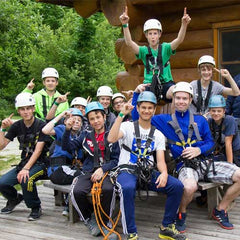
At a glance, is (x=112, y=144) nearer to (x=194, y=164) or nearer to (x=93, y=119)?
(x=93, y=119)

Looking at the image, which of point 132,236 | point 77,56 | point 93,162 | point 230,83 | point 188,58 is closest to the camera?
point 132,236

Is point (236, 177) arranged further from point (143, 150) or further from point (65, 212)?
point (65, 212)

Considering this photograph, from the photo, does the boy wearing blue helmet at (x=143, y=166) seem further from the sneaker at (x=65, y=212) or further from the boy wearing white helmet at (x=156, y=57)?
the sneaker at (x=65, y=212)

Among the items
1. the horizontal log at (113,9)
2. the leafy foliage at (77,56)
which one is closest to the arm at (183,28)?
the horizontal log at (113,9)

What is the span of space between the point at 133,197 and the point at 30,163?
1723 mm

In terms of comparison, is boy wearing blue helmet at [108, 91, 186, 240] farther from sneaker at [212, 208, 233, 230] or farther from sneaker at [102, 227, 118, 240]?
sneaker at [212, 208, 233, 230]

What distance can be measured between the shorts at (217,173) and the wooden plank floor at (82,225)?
55 centimetres

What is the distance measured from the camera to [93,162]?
15.4ft

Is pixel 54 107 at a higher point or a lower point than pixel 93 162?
higher

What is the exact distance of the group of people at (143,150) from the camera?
427 cm

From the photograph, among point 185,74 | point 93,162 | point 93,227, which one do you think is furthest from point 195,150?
point 185,74

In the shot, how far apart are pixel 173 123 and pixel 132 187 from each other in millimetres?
1012

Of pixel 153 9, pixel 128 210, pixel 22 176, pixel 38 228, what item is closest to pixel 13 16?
pixel 153 9

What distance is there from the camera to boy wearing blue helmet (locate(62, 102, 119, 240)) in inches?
173
